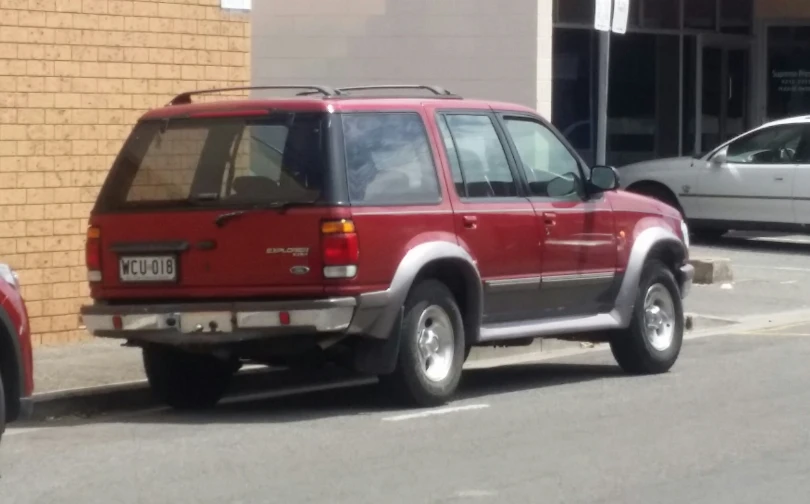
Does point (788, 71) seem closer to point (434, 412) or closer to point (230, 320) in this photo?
point (434, 412)

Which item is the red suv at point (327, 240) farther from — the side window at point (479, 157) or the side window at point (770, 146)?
the side window at point (770, 146)

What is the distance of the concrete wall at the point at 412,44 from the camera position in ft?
55.0

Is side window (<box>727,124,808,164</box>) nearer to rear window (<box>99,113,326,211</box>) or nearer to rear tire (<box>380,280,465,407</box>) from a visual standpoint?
rear tire (<box>380,280,465,407</box>)

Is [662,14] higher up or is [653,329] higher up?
[662,14]

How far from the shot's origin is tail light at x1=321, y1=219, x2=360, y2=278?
944cm

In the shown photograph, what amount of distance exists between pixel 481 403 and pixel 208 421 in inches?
65.9

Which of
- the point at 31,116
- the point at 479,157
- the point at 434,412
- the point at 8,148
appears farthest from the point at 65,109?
the point at 434,412

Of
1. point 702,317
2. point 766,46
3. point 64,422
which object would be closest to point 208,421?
point 64,422

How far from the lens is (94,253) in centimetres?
1005

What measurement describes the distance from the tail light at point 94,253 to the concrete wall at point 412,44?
290 inches

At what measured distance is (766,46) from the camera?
2789 cm

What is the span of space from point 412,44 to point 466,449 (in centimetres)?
900

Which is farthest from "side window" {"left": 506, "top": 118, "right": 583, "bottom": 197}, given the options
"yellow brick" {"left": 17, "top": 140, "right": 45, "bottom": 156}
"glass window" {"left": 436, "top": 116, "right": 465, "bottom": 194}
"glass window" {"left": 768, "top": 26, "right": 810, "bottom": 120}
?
"glass window" {"left": 768, "top": 26, "right": 810, "bottom": 120}

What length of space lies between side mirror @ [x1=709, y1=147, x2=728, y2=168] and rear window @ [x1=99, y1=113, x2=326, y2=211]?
38.8ft
